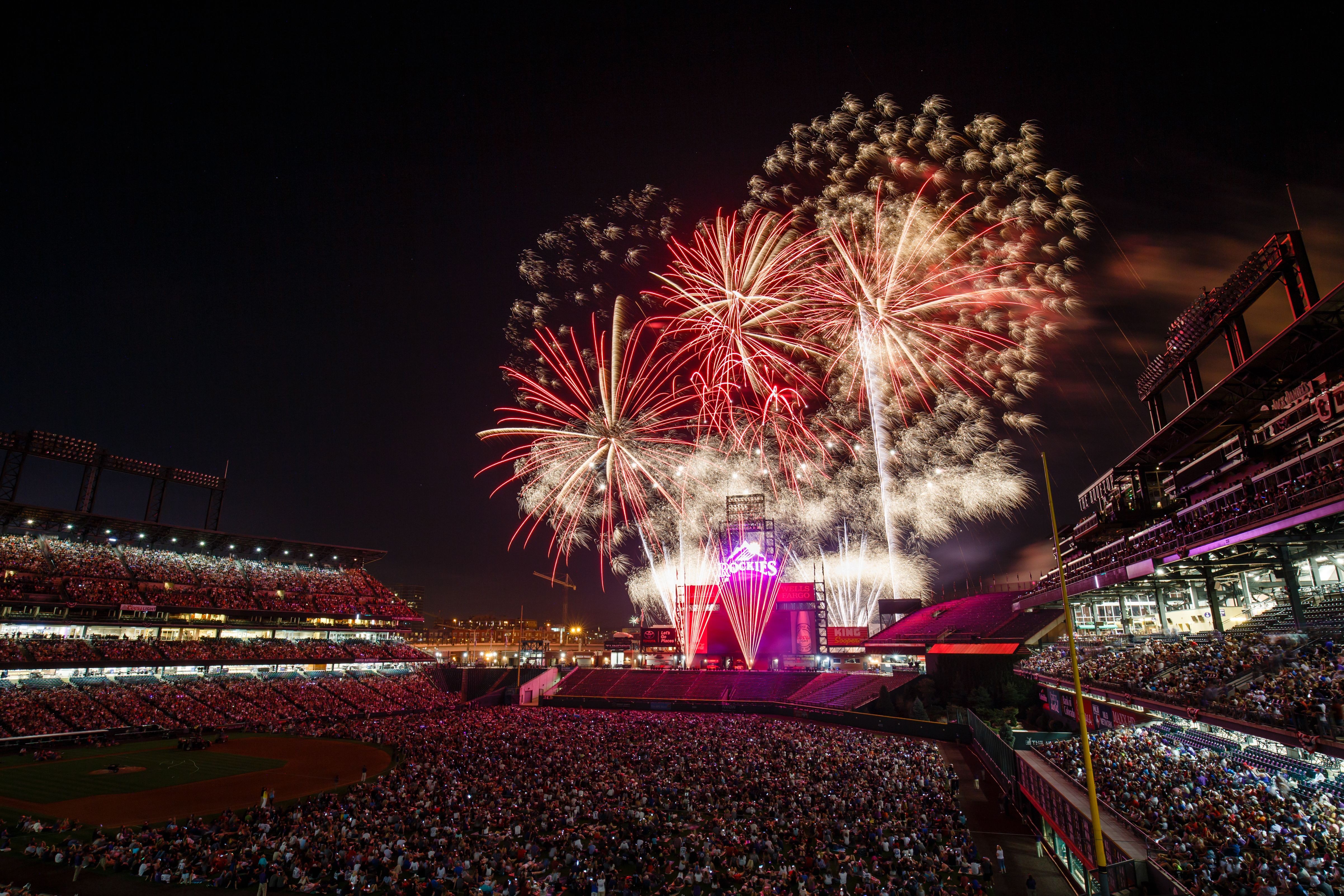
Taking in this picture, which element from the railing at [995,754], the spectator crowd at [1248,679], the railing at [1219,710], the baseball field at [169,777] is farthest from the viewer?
the baseball field at [169,777]

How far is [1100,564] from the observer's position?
38969 mm

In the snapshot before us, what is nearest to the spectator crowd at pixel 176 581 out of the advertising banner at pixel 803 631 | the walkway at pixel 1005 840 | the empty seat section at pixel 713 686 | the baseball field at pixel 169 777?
the baseball field at pixel 169 777

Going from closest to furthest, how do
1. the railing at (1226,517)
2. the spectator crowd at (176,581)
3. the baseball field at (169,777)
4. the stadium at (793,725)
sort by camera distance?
the stadium at (793,725)
the railing at (1226,517)
the baseball field at (169,777)
the spectator crowd at (176,581)

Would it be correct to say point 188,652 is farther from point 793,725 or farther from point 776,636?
point 776,636

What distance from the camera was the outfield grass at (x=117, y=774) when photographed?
2861 cm

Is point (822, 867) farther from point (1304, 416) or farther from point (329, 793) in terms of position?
point (1304, 416)

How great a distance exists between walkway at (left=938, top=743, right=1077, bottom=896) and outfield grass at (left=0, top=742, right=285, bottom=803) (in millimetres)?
34800

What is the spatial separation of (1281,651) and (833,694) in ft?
113

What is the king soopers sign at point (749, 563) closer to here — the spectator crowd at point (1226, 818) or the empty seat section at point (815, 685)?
the empty seat section at point (815, 685)

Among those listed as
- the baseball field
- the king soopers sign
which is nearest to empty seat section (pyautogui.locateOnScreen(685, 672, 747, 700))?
the king soopers sign

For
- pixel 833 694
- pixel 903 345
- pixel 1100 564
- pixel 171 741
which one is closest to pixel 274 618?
pixel 171 741

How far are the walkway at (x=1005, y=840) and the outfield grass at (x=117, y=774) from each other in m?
34.8

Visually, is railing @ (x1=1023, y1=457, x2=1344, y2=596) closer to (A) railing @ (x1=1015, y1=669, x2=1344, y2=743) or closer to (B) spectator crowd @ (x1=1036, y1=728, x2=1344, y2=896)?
(A) railing @ (x1=1015, y1=669, x2=1344, y2=743)

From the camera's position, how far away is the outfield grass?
2861cm
